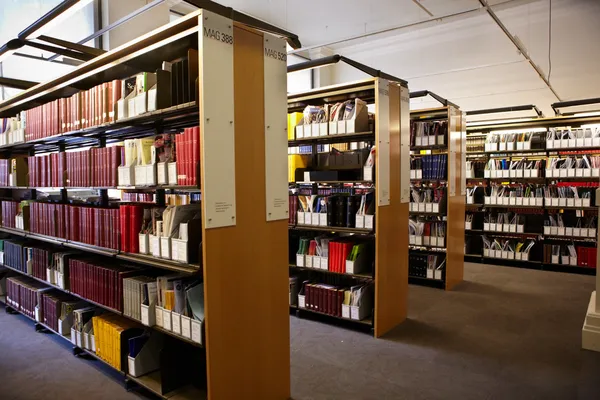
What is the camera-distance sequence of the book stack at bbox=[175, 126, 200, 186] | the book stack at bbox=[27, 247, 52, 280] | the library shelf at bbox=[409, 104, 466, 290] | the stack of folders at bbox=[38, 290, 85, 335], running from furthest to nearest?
1. the library shelf at bbox=[409, 104, 466, 290]
2. the book stack at bbox=[27, 247, 52, 280]
3. the stack of folders at bbox=[38, 290, 85, 335]
4. the book stack at bbox=[175, 126, 200, 186]

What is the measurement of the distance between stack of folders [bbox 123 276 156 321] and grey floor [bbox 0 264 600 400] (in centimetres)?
56

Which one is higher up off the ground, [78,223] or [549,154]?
[549,154]

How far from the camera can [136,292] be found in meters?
2.66

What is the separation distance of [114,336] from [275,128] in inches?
72.5

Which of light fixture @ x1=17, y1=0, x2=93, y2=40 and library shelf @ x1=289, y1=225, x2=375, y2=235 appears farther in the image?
library shelf @ x1=289, y1=225, x2=375, y2=235

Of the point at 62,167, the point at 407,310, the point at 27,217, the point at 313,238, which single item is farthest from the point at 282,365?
the point at 27,217

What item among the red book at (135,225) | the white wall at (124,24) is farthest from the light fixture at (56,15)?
the white wall at (124,24)

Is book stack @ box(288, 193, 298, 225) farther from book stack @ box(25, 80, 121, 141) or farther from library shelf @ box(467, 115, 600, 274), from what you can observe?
library shelf @ box(467, 115, 600, 274)

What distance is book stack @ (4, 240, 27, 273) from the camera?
4113 mm

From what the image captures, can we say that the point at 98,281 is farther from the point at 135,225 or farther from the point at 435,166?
the point at 435,166

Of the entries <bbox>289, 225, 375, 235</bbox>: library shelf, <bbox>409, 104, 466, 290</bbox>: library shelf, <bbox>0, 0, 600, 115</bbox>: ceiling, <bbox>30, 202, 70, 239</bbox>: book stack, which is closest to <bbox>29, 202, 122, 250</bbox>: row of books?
<bbox>30, 202, 70, 239</bbox>: book stack

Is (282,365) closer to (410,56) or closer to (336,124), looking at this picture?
(336,124)

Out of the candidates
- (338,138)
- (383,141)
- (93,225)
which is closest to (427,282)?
(338,138)

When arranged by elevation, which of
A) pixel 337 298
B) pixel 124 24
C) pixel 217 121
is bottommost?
pixel 337 298
